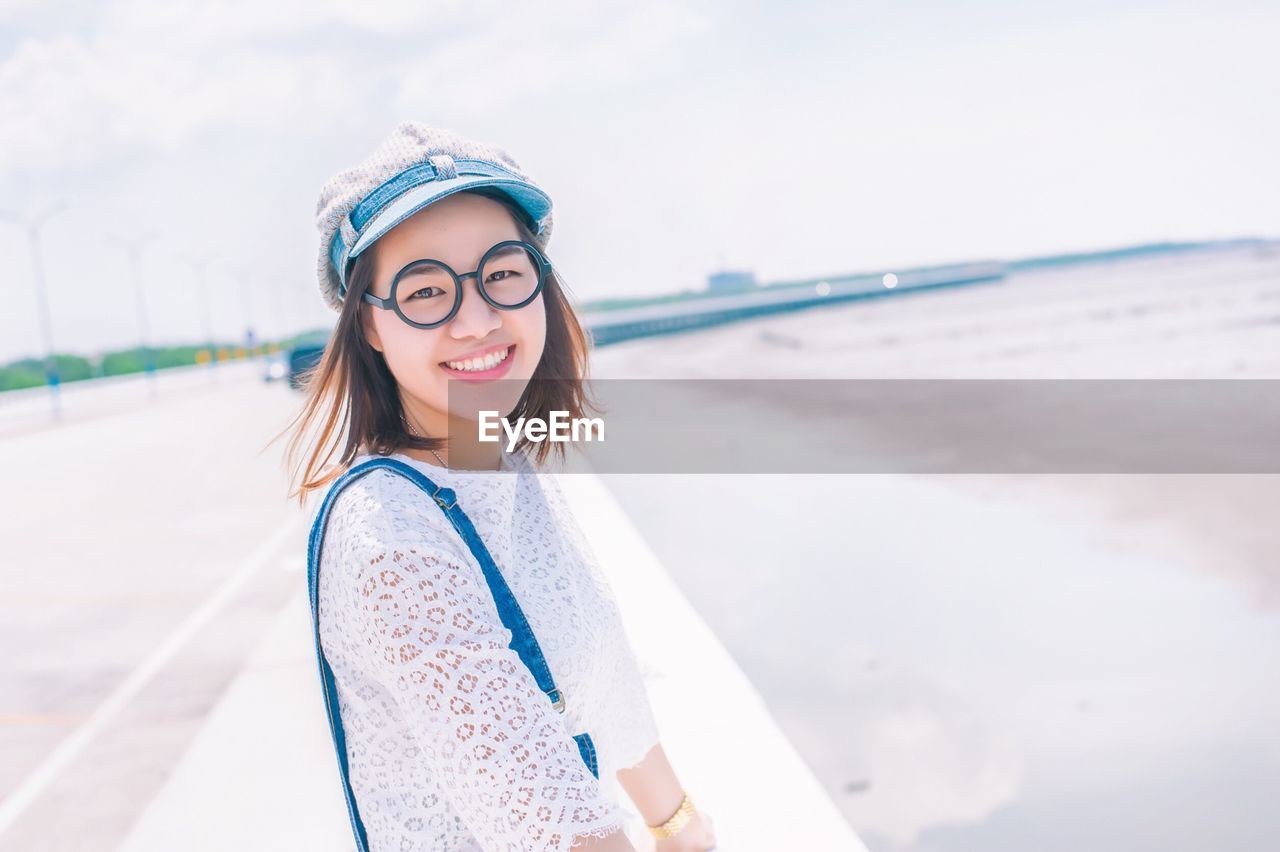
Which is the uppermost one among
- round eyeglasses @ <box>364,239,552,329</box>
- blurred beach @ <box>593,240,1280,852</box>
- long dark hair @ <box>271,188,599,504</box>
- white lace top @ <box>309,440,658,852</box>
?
round eyeglasses @ <box>364,239,552,329</box>

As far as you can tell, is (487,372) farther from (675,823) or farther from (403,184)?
(675,823)

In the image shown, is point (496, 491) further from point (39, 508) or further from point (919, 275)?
point (919, 275)

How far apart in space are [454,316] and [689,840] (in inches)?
54.8

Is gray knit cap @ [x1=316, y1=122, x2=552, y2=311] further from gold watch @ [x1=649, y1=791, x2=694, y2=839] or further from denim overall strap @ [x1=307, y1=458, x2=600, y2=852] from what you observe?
gold watch @ [x1=649, y1=791, x2=694, y2=839]

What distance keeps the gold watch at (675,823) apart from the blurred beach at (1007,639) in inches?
77.2

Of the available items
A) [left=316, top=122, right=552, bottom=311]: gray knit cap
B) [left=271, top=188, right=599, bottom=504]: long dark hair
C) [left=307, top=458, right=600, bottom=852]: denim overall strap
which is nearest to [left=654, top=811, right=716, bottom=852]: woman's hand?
[left=307, top=458, right=600, bottom=852]: denim overall strap

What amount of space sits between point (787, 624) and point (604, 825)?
16.6ft

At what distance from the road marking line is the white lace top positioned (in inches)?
144

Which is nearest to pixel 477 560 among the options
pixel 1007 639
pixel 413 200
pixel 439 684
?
pixel 439 684

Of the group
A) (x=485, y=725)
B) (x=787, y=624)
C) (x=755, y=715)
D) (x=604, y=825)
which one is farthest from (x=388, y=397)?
(x=787, y=624)

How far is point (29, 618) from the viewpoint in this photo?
789cm

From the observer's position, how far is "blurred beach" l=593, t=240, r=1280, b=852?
176 inches

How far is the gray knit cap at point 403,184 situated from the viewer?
1.62 metres

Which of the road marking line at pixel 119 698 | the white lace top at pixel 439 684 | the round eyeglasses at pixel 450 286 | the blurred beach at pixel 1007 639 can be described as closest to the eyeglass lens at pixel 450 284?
the round eyeglasses at pixel 450 286
